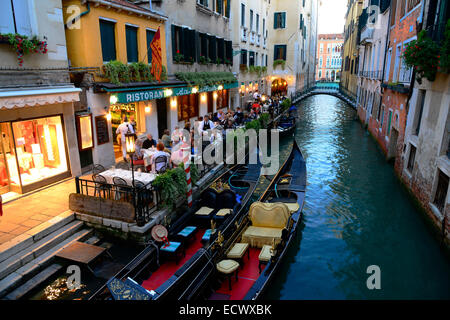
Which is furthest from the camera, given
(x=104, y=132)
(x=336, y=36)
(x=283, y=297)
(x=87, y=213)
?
(x=336, y=36)

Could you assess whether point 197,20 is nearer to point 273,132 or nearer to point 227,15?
point 227,15

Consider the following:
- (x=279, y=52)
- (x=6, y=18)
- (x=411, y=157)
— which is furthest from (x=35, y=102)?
(x=279, y=52)

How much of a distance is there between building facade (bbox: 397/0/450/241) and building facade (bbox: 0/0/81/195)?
29.1 feet

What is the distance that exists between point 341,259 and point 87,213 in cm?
568

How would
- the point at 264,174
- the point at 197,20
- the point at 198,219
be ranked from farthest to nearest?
the point at 197,20, the point at 264,174, the point at 198,219

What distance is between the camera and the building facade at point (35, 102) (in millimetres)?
6617

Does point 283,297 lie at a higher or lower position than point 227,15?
lower

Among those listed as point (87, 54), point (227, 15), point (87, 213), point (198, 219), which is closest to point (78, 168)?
point (87, 213)

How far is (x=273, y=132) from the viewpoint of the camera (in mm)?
18188

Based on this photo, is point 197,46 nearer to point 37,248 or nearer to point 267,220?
point 267,220

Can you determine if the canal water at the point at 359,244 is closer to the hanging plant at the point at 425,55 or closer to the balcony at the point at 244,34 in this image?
the hanging plant at the point at 425,55

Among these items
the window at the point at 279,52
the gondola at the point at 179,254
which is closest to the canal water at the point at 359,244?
the gondola at the point at 179,254

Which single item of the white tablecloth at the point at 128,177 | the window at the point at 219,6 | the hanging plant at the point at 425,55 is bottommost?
the white tablecloth at the point at 128,177
